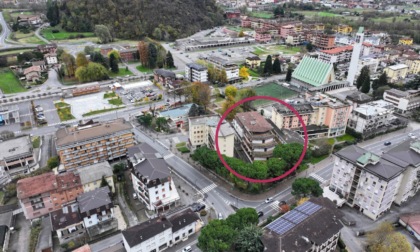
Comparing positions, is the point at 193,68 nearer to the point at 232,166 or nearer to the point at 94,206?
the point at 232,166

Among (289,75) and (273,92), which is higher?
(289,75)

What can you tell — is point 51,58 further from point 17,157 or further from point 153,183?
point 153,183

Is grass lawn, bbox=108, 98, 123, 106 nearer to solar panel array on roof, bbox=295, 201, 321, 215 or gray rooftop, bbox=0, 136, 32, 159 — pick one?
gray rooftop, bbox=0, 136, 32, 159

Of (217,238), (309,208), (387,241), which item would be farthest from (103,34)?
(387,241)

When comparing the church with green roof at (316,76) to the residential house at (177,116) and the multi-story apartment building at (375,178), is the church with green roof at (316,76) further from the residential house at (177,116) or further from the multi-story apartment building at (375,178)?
the multi-story apartment building at (375,178)

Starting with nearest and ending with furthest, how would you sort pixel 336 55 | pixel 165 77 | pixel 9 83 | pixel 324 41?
pixel 165 77 → pixel 9 83 → pixel 336 55 → pixel 324 41

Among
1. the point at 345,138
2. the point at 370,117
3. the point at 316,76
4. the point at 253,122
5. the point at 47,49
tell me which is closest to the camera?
the point at 253,122
